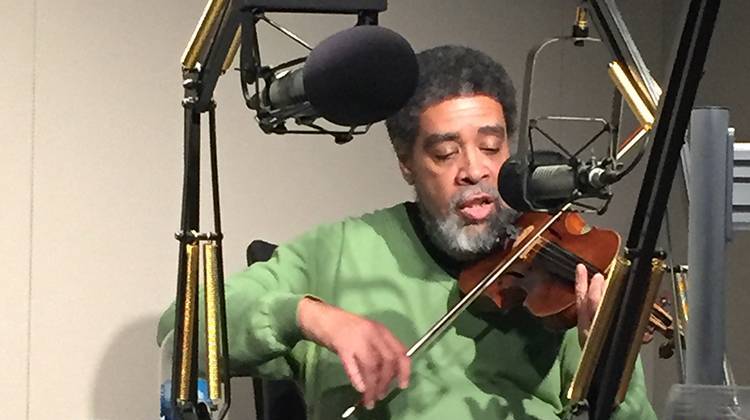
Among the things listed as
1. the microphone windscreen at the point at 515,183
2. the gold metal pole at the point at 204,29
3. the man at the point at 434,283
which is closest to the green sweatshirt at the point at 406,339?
the man at the point at 434,283

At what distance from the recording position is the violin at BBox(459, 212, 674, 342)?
142 cm

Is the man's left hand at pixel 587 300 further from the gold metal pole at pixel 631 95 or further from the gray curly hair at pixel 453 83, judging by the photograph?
the gold metal pole at pixel 631 95

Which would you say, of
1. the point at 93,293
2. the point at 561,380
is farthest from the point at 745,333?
the point at 93,293

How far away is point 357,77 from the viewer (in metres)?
0.80

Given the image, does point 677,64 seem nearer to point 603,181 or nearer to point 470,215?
point 603,181

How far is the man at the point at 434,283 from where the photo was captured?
146 centimetres

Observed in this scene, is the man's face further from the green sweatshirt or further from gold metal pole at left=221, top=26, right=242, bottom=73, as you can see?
gold metal pole at left=221, top=26, right=242, bottom=73

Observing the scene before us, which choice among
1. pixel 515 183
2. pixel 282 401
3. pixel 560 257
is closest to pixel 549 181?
pixel 515 183

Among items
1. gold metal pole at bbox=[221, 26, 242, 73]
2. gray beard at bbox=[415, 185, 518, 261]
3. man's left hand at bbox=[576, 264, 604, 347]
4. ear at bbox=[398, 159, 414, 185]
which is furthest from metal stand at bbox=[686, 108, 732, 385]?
ear at bbox=[398, 159, 414, 185]

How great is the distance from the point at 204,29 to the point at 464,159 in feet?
2.03

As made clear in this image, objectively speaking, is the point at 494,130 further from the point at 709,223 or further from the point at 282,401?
the point at 709,223

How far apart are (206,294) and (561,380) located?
0.63 meters

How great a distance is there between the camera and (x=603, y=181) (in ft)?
2.52

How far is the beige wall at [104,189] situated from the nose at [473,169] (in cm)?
58
